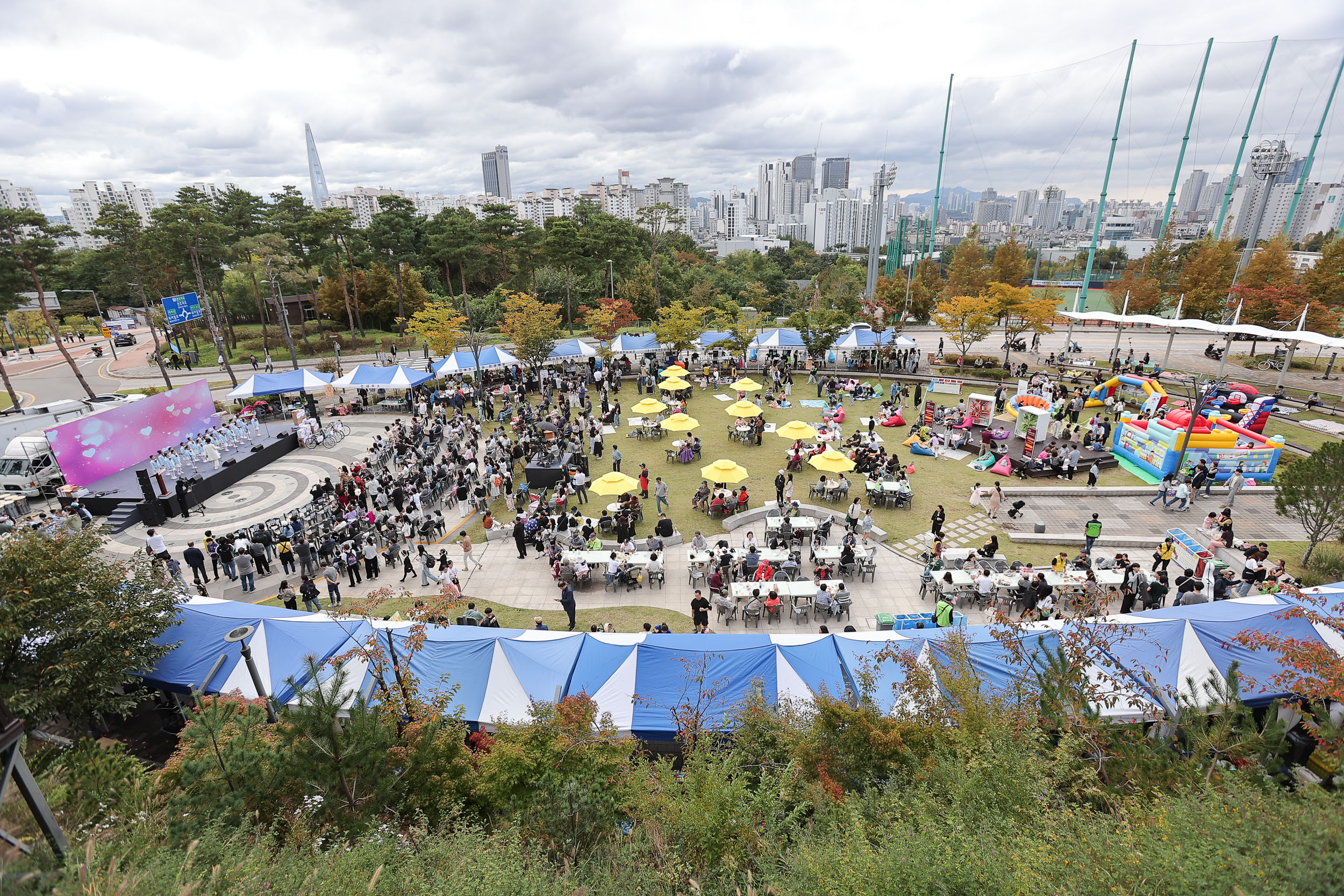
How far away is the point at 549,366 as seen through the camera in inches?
1436

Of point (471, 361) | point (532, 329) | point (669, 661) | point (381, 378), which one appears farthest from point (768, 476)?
point (381, 378)

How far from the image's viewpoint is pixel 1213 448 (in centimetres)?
1891

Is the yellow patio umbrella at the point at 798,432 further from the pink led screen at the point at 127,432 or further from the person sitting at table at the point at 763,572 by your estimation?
the pink led screen at the point at 127,432

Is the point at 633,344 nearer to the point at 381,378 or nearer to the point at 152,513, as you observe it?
the point at 381,378

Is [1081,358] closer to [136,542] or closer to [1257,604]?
[1257,604]

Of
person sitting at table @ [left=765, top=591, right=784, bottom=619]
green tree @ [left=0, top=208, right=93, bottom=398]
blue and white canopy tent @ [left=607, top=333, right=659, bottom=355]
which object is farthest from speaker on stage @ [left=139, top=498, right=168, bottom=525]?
blue and white canopy tent @ [left=607, top=333, right=659, bottom=355]

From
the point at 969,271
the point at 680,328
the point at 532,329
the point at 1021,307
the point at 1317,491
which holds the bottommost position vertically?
the point at 1317,491

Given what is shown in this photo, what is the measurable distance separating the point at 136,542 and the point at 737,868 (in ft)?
66.2

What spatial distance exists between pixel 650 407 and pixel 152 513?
16.8 metres

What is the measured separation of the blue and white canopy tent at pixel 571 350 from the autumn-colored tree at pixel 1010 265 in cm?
3387

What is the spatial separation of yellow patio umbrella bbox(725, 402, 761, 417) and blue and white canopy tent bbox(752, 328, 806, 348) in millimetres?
13334

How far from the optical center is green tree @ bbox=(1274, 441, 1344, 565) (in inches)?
496

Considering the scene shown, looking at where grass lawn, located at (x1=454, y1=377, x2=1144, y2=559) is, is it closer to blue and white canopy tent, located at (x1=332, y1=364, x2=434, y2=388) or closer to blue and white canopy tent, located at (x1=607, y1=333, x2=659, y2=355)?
blue and white canopy tent, located at (x1=607, y1=333, x2=659, y2=355)

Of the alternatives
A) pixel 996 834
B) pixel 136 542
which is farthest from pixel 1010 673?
pixel 136 542
